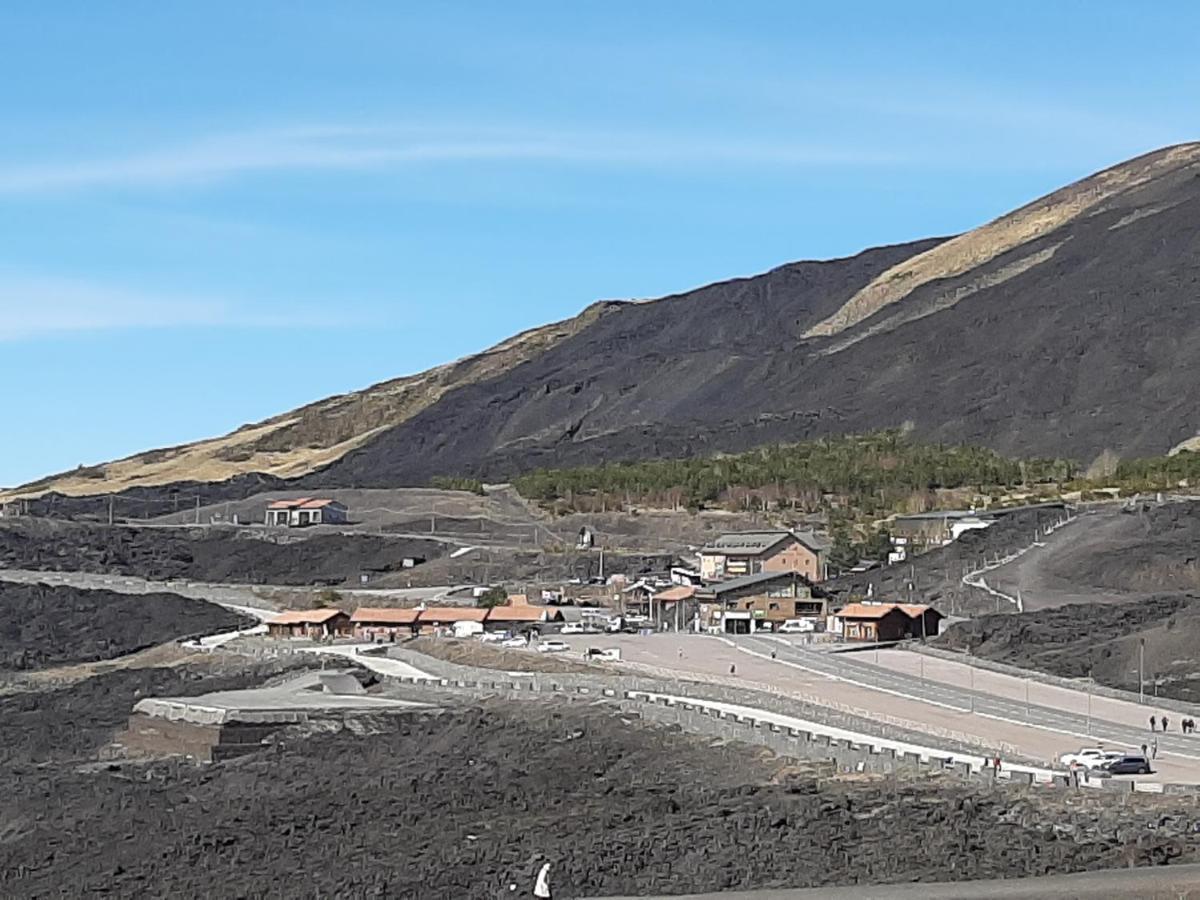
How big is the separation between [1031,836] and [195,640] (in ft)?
185

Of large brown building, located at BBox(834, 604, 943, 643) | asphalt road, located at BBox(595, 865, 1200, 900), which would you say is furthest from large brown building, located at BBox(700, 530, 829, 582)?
asphalt road, located at BBox(595, 865, 1200, 900)

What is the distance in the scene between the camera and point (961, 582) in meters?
85.4

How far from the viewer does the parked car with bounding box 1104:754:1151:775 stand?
37312 mm

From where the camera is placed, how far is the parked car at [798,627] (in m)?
79.1

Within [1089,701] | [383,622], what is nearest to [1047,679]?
[1089,701]

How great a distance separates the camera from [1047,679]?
189ft

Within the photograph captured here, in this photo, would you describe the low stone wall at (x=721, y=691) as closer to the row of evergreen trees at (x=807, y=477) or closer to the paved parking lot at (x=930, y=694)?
the paved parking lot at (x=930, y=694)

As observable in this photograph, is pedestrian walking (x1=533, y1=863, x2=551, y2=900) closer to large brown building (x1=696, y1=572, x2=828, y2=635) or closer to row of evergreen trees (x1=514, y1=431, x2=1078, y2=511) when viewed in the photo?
large brown building (x1=696, y1=572, x2=828, y2=635)

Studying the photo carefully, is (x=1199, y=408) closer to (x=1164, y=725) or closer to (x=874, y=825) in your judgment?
(x=1164, y=725)

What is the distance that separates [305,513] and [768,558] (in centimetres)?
4900

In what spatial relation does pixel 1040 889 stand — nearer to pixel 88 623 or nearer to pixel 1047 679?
pixel 1047 679

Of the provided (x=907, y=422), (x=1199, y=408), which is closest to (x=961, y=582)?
(x=1199, y=408)

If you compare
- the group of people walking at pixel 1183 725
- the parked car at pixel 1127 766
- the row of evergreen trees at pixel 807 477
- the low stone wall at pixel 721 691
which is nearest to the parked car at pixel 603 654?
the low stone wall at pixel 721 691

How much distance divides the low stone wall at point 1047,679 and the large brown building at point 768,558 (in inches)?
1088
